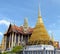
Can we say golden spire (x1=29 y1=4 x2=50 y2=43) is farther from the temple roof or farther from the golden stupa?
the temple roof

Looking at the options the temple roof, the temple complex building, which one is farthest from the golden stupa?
the temple roof

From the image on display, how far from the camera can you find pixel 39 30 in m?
42.3

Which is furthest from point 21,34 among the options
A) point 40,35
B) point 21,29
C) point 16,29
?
point 40,35

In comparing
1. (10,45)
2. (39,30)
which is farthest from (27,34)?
(39,30)

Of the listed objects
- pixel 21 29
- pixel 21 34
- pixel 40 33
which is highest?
pixel 21 29

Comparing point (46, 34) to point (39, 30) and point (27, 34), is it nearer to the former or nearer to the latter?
point (39, 30)

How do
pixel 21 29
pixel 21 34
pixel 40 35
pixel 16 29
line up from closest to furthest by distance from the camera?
pixel 40 35
pixel 16 29
pixel 21 34
pixel 21 29

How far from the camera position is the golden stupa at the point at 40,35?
40.6 meters

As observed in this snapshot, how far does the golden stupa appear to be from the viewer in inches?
1598

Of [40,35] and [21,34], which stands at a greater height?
[21,34]

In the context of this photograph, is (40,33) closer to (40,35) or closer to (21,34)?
(40,35)

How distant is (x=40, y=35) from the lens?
4150 cm

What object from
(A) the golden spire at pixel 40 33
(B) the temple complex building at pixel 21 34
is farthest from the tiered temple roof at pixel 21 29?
(A) the golden spire at pixel 40 33

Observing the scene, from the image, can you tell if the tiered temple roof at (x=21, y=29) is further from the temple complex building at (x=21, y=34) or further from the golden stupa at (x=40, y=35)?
the golden stupa at (x=40, y=35)
